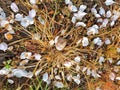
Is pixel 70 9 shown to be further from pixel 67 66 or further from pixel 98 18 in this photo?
pixel 67 66

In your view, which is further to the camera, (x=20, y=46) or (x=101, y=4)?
(x=101, y=4)

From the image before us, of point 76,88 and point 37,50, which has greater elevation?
point 37,50

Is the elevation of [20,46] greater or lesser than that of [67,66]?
greater

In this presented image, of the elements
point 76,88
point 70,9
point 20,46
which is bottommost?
point 76,88

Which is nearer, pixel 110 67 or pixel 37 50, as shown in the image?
pixel 37 50

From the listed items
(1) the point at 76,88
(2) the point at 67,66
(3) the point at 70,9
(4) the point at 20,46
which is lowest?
(1) the point at 76,88

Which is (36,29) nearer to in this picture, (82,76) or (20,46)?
(20,46)

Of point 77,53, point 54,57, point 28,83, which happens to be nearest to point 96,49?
point 77,53

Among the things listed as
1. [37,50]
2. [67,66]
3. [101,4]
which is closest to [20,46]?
[37,50]

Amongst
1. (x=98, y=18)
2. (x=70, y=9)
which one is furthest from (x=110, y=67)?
(x=70, y=9)
